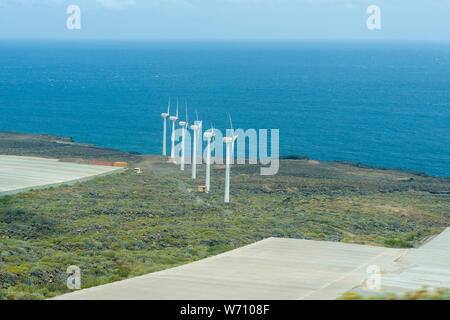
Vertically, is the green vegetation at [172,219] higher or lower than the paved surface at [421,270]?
lower

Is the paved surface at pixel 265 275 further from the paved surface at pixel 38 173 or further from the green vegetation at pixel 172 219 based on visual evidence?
the paved surface at pixel 38 173

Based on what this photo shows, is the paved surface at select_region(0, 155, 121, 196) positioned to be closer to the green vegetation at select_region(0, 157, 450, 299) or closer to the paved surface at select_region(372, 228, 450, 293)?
the green vegetation at select_region(0, 157, 450, 299)

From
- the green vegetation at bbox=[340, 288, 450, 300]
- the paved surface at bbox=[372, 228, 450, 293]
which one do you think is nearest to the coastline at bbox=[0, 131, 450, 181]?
the paved surface at bbox=[372, 228, 450, 293]

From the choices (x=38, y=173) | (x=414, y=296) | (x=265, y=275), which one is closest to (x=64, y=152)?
(x=38, y=173)

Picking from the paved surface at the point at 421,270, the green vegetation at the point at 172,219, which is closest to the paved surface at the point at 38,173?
the green vegetation at the point at 172,219

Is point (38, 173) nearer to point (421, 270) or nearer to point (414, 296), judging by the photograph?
point (421, 270)

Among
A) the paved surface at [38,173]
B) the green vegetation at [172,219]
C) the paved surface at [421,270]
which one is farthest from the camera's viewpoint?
the paved surface at [38,173]
